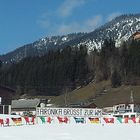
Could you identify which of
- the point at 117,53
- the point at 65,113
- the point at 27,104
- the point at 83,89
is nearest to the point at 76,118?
the point at 65,113

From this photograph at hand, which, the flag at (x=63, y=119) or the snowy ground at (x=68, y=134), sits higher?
the flag at (x=63, y=119)

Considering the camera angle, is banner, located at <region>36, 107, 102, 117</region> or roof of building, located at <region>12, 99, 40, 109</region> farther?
roof of building, located at <region>12, 99, 40, 109</region>

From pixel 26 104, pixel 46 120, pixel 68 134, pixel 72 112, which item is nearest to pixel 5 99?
pixel 72 112

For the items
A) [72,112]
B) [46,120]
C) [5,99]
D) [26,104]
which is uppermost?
[26,104]

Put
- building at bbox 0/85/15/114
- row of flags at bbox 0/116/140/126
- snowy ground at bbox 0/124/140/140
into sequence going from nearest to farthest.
→ 1. snowy ground at bbox 0/124/140/140
2. row of flags at bbox 0/116/140/126
3. building at bbox 0/85/15/114

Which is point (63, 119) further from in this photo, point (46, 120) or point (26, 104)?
point (26, 104)

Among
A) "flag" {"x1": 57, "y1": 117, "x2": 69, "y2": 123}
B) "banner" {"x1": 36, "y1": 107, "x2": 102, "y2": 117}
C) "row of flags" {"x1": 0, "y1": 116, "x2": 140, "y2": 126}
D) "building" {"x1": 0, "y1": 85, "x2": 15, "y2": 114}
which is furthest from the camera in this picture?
"building" {"x1": 0, "y1": 85, "x2": 15, "y2": 114}

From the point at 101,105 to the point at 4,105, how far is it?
63652mm

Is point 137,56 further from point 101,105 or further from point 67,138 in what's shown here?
point 67,138

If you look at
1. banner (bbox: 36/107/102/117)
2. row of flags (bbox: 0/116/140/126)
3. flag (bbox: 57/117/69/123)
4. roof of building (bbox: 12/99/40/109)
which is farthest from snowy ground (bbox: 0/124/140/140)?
roof of building (bbox: 12/99/40/109)

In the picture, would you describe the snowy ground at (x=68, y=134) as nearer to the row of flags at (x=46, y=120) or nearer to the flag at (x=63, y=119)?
the row of flags at (x=46, y=120)

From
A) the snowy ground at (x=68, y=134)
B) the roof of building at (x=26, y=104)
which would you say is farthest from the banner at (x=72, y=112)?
the roof of building at (x=26, y=104)

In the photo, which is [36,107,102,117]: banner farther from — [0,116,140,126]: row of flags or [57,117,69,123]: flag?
[57,117,69,123]: flag

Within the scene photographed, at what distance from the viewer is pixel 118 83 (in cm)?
16962
